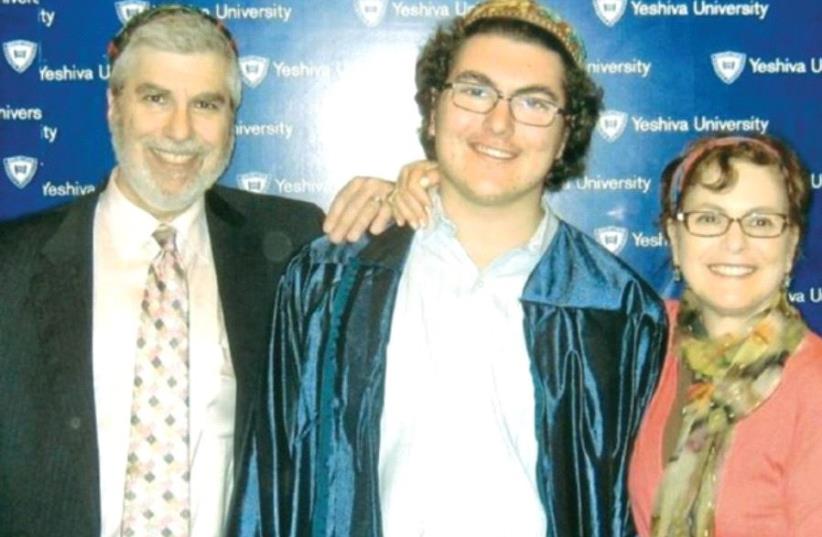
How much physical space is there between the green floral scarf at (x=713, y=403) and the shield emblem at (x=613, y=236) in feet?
4.20

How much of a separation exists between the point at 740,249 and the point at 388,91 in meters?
1.66

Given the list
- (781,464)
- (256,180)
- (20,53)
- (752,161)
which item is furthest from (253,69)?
(781,464)

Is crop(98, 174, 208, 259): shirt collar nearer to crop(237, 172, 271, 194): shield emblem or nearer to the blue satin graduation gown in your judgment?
the blue satin graduation gown

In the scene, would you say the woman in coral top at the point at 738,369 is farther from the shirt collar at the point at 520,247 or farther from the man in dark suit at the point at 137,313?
the man in dark suit at the point at 137,313

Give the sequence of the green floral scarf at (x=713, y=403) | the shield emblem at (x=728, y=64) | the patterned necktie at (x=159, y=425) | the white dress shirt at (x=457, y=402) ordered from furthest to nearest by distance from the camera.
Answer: the shield emblem at (x=728, y=64) < the patterned necktie at (x=159, y=425) < the white dress shirt at (x=457, y=402) < the green floral scarf at (x=713, y=403)

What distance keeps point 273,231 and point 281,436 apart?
1.81 feet

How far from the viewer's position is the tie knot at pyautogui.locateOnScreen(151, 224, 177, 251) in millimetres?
2455

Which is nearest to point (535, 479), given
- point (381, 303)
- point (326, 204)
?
point (381, 303)

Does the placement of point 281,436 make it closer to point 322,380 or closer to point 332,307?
point 322,380

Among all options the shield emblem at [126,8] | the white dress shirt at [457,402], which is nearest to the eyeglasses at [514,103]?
the white dress shirt at [457,402]

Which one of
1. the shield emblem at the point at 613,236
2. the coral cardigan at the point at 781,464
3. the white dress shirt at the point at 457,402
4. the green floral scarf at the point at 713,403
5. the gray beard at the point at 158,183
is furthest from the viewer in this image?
the shield emblem at the point at 613,236

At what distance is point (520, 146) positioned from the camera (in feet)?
7.44

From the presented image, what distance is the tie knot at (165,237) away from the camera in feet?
8.05

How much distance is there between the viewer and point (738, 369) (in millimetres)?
Answer: 2129
